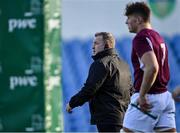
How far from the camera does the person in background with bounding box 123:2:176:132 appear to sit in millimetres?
4945

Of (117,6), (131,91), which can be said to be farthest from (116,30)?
(131,91)

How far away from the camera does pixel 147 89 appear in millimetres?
4895

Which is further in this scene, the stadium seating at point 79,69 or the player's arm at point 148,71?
the stadium seating at point 79,69

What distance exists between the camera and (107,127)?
5.80 m

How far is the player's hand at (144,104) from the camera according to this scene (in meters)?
4.93

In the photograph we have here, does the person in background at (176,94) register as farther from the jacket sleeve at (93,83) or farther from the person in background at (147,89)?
the jacket sleeve at (93,83)

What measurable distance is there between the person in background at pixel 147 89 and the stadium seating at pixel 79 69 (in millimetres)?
4073

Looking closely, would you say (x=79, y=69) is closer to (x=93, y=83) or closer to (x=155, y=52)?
(x=93, y=83)

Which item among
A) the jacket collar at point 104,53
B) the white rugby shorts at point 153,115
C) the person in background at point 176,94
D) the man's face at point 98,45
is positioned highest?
the man's face at point 98,45

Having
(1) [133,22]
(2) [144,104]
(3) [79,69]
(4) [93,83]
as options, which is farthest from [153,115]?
(3) [79,69]

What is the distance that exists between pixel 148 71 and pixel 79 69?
449 cm

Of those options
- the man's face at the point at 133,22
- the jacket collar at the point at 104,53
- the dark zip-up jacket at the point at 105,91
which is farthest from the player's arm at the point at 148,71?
the jacket collar at the point at 104,53

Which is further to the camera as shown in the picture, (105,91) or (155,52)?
(105,91)

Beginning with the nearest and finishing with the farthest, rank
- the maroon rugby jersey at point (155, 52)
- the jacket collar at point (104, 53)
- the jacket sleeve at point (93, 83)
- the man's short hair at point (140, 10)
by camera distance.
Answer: the maroon rugby jersey at point (155, 52), the man's short hair at point (140, 10), the jacket sleeve at point (93, 83), the jacket collar at point (104, 53)
